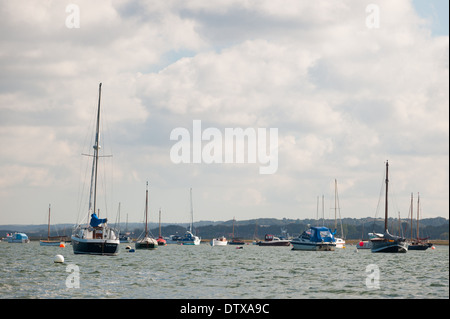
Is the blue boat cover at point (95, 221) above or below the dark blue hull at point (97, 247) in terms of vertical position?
above

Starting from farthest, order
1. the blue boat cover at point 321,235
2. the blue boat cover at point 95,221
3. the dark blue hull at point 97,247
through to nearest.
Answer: the blue boat cover at point 321,235
the blue boat cover at point 95,221
the dark blue hull at point 97,247

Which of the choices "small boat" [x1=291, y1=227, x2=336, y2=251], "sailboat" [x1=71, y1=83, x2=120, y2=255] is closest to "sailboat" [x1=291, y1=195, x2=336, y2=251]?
"small boat" [x1=291, y1=227, x2=336, y2=251]

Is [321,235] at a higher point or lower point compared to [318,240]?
higher

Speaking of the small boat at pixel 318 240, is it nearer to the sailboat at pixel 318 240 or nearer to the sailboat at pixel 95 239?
the sailboat at pixel 318 240

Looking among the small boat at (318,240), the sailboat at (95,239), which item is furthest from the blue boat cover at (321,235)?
the sailboat at (95,239)

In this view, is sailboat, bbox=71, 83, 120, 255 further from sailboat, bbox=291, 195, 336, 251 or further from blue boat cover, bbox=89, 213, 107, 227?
sailboat, bbox=291, 195, 336, 251

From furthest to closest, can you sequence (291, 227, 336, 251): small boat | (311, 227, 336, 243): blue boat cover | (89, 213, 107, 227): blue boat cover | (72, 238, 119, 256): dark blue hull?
(311, 227, 336, 243): blue boat cover < (291, 227, 336, 251): small boat < (89, 213, 107, 227): blue boat cover < (72, 238, 119, 256): dark blue hull

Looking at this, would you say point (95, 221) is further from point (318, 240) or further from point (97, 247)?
point (318, 240)

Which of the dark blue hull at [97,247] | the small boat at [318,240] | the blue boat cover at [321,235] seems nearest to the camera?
the dark blue hull at [97,247]

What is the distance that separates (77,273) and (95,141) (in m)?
32.7

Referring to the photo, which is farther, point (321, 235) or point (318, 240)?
point (321, 235)

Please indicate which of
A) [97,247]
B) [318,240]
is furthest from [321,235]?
[97,247]
